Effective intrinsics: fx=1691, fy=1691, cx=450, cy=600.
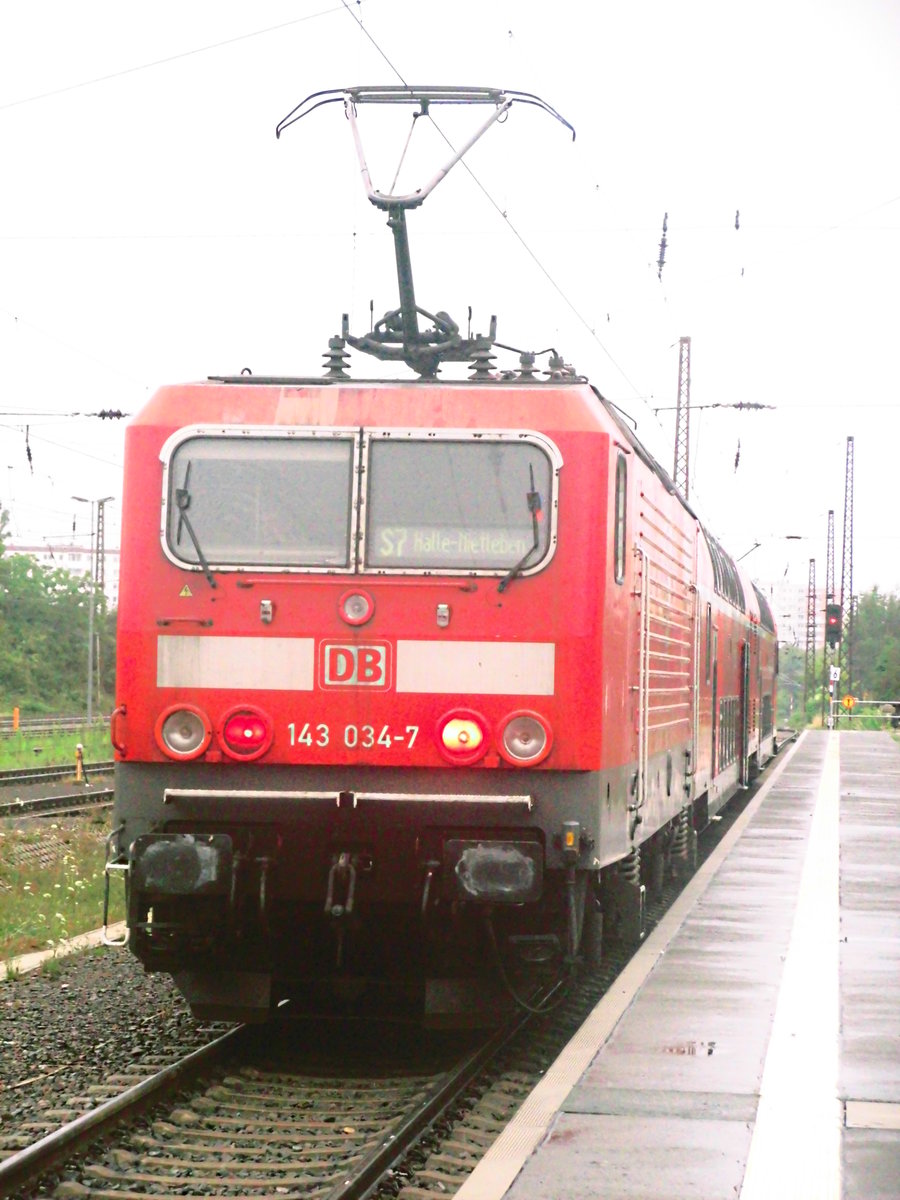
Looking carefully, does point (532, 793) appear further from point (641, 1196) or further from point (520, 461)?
point (641, 1196)

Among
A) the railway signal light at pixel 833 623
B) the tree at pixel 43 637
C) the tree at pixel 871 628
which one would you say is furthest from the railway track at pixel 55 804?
the tree at pixel 871 628

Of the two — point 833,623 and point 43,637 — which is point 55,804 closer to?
point 833,623

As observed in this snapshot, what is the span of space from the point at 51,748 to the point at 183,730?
31707 mm

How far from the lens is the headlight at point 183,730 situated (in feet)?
24.9

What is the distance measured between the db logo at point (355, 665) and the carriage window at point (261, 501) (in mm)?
393

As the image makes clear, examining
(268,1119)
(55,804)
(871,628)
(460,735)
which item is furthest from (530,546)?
(871,628)

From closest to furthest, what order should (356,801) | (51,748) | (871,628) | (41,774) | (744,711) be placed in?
(356,801) → (744,711) → (41,774) → (51,748) → (871,628)

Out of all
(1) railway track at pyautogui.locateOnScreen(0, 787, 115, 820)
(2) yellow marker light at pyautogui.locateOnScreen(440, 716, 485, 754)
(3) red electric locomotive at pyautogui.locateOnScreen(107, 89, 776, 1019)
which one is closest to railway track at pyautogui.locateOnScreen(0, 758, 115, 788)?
(1) railway track at pyautogui.locateOnScreen(0, 787, 115, 820)

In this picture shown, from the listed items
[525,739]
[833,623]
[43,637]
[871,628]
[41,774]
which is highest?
[871,628]

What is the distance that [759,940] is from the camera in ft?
36.1

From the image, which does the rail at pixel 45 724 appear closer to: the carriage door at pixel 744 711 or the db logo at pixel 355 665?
the carriage door at pixel 744 711

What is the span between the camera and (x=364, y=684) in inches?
299

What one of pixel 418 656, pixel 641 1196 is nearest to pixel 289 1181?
pixel 641 1196

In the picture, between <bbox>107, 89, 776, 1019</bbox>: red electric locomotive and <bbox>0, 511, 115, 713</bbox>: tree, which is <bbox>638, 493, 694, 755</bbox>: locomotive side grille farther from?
<bbox>0, 511, 115, 713</bbox>: tree
